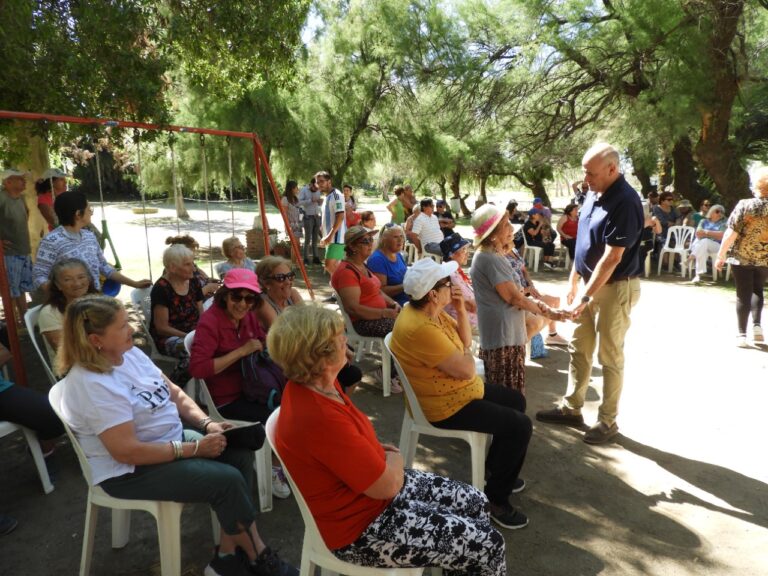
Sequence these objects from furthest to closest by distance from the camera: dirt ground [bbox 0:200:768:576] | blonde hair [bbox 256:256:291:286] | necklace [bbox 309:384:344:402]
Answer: blonde hair [bbox 256:256:291:286], dirt ground [bbox 0:200:768:576], necklace [bbox 309:384:344:402]

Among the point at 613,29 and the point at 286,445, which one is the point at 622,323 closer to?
the point at 286,445

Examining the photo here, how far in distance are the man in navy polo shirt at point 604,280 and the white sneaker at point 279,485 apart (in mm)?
2087

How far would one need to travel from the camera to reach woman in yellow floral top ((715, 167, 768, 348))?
17.5 feet

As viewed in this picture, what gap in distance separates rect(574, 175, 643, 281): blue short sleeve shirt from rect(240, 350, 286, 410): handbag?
2.20m

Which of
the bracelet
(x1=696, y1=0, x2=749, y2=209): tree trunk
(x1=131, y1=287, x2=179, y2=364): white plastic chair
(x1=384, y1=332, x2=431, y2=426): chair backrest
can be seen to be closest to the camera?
the bracelet

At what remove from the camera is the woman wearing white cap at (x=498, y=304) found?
3.44m

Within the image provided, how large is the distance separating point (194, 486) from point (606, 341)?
274cm

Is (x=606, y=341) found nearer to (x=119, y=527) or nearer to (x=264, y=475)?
(x=264, y=475)

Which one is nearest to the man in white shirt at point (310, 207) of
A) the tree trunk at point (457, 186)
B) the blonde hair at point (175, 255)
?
the blonde hair at point (175, 255)

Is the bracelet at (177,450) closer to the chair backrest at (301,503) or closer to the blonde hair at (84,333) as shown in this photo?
the blonde hair at (84,333)

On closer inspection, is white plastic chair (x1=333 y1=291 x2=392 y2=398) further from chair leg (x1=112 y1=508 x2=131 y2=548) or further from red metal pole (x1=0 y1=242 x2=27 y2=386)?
red metal pole (x1=0 y1=242 x2=27 y2=386)

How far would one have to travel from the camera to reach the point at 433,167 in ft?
49.3

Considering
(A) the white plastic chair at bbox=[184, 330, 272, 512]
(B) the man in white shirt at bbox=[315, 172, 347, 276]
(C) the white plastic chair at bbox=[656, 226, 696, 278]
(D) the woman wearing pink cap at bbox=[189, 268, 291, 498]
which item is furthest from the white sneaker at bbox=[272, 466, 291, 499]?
(C) the white plastic chair at bbox=[656, 226, 696, 278]

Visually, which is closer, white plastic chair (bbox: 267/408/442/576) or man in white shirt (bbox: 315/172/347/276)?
white plastic chair (bbox: 267/408/442/576)
